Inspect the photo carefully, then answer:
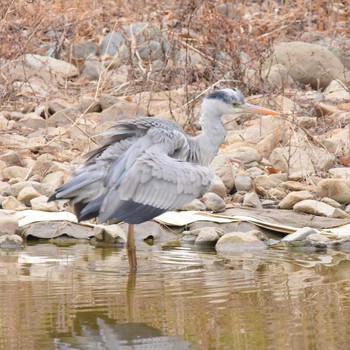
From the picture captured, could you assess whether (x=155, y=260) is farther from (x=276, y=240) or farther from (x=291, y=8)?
(x=291, y=8)

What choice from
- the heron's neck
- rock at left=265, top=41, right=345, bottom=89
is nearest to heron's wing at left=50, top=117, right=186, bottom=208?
the heron's neck

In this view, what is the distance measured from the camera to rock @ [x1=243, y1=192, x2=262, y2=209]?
9312 mm

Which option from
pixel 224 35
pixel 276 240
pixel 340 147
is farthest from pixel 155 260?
pixel 224 35

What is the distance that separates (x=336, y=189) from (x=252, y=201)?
0.74 metres

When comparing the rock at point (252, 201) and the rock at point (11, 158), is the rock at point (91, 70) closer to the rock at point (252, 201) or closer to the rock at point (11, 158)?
the rock at point (11, 158)

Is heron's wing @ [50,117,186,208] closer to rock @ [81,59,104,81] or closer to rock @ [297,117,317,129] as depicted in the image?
rock @ [297,117,317,129]

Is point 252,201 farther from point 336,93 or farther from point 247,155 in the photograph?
point 336,93

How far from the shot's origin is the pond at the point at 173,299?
5191 mm

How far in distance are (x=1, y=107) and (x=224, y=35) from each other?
280 centimetres

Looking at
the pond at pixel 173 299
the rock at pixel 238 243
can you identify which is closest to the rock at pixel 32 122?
the pond at pixel 173 299

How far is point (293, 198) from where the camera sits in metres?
9.20

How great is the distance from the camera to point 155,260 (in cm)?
773

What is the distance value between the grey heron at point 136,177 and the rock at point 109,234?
31.2 inches

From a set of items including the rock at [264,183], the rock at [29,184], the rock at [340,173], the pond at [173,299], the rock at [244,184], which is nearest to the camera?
the pond at [173,299]
